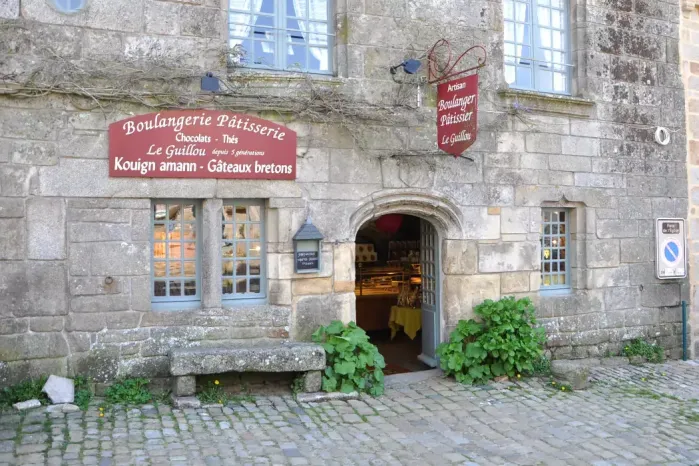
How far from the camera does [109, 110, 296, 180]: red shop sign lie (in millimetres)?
6438

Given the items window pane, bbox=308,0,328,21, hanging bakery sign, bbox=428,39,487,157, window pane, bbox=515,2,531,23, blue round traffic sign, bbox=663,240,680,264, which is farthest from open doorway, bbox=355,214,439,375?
blue round traffic sign, bbox=663,240,680,264

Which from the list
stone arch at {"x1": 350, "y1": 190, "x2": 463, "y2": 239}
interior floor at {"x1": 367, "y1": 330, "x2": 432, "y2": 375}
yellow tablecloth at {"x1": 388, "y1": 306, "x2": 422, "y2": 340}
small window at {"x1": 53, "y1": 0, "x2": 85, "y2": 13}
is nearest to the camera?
small window at {"x1": 53, "y1": 0, "x2": 85, "y2": 13}

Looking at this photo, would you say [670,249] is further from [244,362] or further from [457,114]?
[244,362]

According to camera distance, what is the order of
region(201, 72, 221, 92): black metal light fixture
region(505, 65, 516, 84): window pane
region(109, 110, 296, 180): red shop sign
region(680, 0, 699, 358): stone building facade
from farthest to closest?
region(680, 0, 699, 358): stone building facade → region(505, 65, 516, 84): window pane → region(201, 72, 221, 92): black metal light fixture → region(109, 110, 296, 180): red shop sign

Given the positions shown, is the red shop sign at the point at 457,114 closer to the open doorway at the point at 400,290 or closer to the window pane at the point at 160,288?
the open doorway at the point at 400,290

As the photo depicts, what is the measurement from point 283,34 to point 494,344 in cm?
397

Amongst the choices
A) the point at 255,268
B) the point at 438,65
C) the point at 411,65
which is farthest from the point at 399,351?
the point at 411,65

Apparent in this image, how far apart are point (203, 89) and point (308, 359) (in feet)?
9.15

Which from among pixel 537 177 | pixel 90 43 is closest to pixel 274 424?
pixel 90 43

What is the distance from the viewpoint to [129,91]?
252 inches

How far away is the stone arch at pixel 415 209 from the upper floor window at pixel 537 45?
6.15ft

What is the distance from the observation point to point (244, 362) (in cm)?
631

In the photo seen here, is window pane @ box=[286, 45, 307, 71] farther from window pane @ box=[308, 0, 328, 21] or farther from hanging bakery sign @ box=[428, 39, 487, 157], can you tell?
hanging bakery sign @ box=[428, 39, 487, 157]

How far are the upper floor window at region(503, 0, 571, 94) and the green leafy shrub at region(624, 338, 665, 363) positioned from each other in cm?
335
